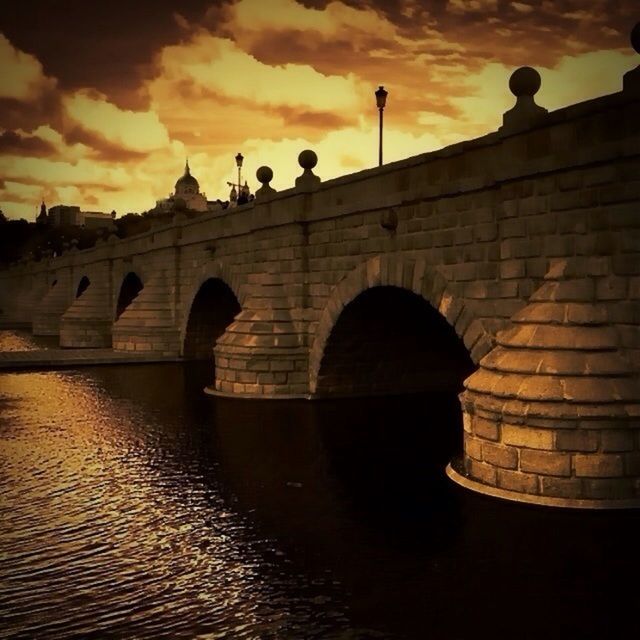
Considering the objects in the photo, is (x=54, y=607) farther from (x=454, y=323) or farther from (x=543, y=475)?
(x=454, y=323)

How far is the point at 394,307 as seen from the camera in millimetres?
18328

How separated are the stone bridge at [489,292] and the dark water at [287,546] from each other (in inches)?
38.6

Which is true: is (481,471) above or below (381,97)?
below

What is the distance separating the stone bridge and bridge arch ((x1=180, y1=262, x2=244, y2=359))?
5.91 m

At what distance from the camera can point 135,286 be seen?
4391cm

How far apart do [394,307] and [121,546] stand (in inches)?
418

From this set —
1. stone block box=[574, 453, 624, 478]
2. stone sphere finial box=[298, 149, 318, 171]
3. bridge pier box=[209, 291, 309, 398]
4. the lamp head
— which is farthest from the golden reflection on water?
the lamp head

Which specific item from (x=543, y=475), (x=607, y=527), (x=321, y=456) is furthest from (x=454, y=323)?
(x=607, y=527)

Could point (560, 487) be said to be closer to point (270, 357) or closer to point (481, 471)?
point (481, 471)

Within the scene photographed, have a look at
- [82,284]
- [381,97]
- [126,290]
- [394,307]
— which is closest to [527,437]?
[394,307]

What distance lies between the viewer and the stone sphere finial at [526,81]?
11695 millimetres

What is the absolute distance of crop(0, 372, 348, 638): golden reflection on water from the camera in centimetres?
700

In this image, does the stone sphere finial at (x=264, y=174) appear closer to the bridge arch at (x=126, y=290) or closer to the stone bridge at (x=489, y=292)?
the stone bridge at (x=489, y=292)

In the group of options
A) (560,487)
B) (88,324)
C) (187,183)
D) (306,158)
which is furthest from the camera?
(187,183)
